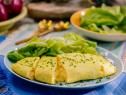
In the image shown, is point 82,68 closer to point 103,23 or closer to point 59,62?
point 59,62

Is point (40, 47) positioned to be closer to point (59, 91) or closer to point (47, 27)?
point (59, 91)

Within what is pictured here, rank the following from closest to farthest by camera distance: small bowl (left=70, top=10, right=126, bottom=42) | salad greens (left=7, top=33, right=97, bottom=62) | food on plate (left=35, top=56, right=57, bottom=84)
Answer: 1. food on plate (left=35, top=56, right=57, bottom=84)
2. salad greens (left=7, top=33, right=97, bottom=62)
3. small bowl (left=70, top=10, right=126, bottom=42)

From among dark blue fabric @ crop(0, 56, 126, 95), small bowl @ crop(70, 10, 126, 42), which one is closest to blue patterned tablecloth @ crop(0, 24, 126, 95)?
dark blue fabric @ crop(0, 56, 126, 95)

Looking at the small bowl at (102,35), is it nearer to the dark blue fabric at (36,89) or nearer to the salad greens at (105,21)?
the salad greens at (105,21)

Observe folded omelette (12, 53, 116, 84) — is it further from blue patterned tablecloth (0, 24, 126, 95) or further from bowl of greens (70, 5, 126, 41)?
bowl of greens (70, 5, 126, 41)

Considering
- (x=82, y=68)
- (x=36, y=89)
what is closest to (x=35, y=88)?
(x=36, y=89)

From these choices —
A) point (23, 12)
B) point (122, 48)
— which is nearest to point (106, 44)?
point (122, 48)
